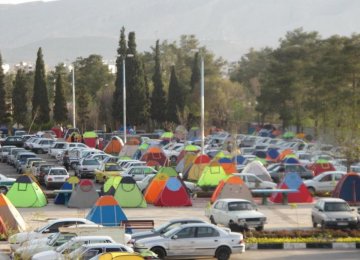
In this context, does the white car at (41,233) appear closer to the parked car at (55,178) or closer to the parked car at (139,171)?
the parked car at (139,171)

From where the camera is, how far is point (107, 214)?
2562cm

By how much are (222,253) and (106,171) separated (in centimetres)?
2056

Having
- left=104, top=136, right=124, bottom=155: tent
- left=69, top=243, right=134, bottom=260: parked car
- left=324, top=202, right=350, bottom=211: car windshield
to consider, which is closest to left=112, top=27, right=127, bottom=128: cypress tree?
left=104, top=136, right=124, bottom=155: tent

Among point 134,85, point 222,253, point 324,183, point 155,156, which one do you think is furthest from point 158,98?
point 222,253

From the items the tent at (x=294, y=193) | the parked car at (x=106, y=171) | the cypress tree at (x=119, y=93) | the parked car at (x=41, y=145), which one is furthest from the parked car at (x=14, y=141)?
the tent at (x=294, y=193)

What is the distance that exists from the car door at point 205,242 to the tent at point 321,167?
2211 centimetres

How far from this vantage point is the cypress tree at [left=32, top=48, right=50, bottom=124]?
74.8 m

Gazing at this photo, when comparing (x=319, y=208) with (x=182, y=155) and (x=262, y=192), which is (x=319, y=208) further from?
(x=182, y=155)

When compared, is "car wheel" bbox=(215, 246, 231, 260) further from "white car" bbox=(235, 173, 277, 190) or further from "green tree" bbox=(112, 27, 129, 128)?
"green tree" bbox=(112, 27, 129, 128)

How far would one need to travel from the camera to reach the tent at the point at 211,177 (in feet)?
123

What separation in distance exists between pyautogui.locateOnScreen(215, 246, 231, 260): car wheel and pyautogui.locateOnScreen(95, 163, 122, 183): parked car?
64.0 feet

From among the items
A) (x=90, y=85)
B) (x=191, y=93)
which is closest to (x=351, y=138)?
(x=191, y=93)

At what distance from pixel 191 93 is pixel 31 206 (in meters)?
50.4

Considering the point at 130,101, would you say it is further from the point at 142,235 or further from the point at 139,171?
the point at 142,235
